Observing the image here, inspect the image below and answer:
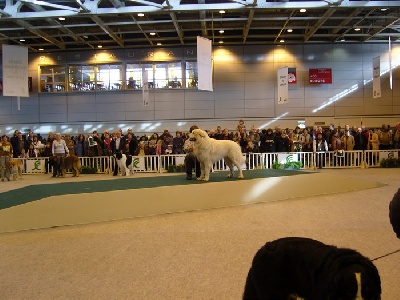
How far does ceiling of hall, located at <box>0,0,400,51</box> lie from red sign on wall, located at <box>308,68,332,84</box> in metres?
1.89

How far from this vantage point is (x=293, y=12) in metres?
18.6

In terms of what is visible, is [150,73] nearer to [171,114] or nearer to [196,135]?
[171,114]

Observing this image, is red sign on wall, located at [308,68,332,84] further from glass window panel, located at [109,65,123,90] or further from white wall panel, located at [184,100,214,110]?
glass window panel, located at [109,65,123,90]

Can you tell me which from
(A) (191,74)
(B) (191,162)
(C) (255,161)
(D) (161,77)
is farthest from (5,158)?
(A) (191,74)

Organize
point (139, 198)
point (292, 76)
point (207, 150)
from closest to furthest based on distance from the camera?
point (139, 198) < point (207, 150) < point (292, 76)

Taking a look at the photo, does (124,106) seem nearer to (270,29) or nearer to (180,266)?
(270,29)

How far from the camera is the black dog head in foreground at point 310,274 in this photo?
5.46ft

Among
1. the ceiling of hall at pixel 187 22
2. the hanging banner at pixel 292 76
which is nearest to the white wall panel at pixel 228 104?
the hanging banner at pixel 292 76

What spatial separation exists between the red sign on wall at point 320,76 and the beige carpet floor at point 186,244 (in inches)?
611

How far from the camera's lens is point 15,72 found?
54.0 feet

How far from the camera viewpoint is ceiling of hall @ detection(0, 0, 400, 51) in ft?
55.0

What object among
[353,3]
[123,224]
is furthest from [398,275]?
[353,3]

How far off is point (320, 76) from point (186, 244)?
2032 centimetres

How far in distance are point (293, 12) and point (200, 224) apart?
15603mm
